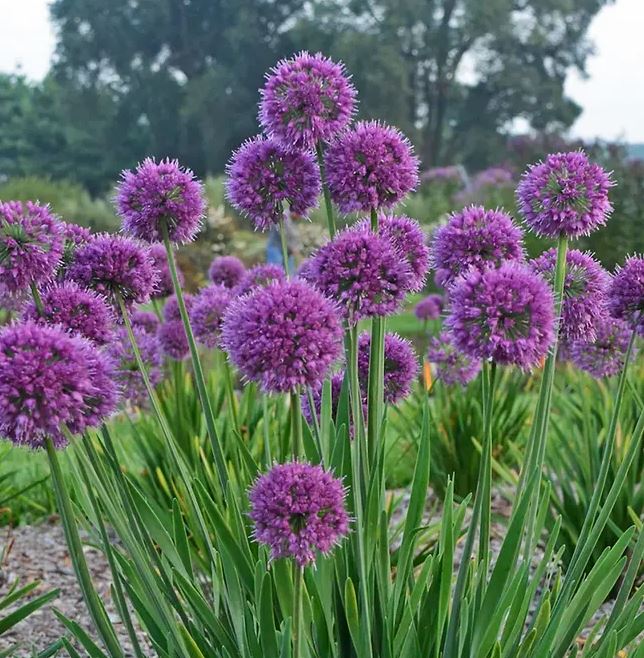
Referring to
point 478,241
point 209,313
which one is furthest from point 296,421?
point 209,313

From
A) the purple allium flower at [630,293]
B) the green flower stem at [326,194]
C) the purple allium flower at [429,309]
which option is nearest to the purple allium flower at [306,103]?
the green flower stem at [326,194]

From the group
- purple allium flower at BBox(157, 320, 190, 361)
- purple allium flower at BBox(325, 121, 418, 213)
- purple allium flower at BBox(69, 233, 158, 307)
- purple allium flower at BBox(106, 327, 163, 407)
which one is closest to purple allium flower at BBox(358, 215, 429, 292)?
purple allium flower at BBox(325, 121, 418, 213)

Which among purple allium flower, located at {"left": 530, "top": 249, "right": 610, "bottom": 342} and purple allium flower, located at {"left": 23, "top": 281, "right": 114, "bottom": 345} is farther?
purple allium flower, located at {"left": 530, "top": 249, "right": 610, "bottom": 342}

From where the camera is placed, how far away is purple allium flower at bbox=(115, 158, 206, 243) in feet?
6.54

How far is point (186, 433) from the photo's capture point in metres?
4.23

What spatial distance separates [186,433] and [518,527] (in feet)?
8.52

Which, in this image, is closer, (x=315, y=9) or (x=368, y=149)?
Result: (x=368, y=149)

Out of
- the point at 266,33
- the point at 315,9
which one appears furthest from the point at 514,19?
the point at 266,33

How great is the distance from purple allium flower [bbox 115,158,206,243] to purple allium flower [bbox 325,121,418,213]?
0.35 meters

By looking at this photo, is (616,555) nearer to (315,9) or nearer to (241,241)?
(241,241)

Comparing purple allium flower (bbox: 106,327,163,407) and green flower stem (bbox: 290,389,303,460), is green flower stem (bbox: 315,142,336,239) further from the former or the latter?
purple allium flower (bbox: 106,327,163,407)

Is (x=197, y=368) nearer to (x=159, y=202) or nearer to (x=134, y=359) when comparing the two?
(x=159, y=202)

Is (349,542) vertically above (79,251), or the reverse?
(79,251)

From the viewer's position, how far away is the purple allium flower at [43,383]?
146 cm
